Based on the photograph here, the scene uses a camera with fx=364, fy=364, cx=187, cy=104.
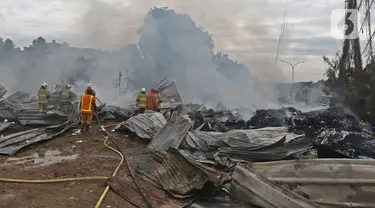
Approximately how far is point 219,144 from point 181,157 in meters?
1.97

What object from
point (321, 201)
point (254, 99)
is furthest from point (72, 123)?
point (254, 99)

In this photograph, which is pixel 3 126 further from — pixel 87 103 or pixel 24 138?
pixel 87 103

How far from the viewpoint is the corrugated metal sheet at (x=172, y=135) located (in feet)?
26.5

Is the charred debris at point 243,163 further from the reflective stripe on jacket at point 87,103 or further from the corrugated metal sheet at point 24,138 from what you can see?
the reflective stripe on jacket at point 87,103

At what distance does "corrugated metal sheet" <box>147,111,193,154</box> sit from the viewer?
8092 millimetres

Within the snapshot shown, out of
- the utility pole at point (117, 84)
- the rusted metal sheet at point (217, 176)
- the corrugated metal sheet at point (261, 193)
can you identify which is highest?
the utility pole at point (117, 84)

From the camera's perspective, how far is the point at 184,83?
29.6 m

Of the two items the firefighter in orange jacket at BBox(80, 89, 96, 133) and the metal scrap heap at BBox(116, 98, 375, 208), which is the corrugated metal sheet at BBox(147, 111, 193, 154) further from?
the firefighter in orange jacket at BBox(80, 89, 96, 133)

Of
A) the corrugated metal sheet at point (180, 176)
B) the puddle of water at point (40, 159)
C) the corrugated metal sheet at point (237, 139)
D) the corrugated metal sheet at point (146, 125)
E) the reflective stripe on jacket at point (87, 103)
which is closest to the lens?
the corrugated metal sheet at point (180, 176)

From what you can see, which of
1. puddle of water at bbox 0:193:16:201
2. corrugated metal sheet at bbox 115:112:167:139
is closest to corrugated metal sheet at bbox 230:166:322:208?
puddle of water at bbox 0:193:16:201

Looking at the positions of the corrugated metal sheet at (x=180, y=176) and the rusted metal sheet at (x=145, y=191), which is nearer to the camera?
the rusted metal sheet at (x=145, y=191)

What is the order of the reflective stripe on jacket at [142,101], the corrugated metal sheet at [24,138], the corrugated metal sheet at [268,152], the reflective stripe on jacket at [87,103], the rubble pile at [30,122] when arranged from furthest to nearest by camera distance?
the reflective stripe on jacket at [142,101], the reflective stripe on jacket at [87,103], the rubble pile at [30,122], the corrugated metal sheet at [24,138], the corrugated metal sheet at [268,152]

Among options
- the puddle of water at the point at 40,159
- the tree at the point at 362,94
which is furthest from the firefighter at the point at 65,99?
the tree at the point at 362,94

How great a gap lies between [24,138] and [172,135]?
152 inches
